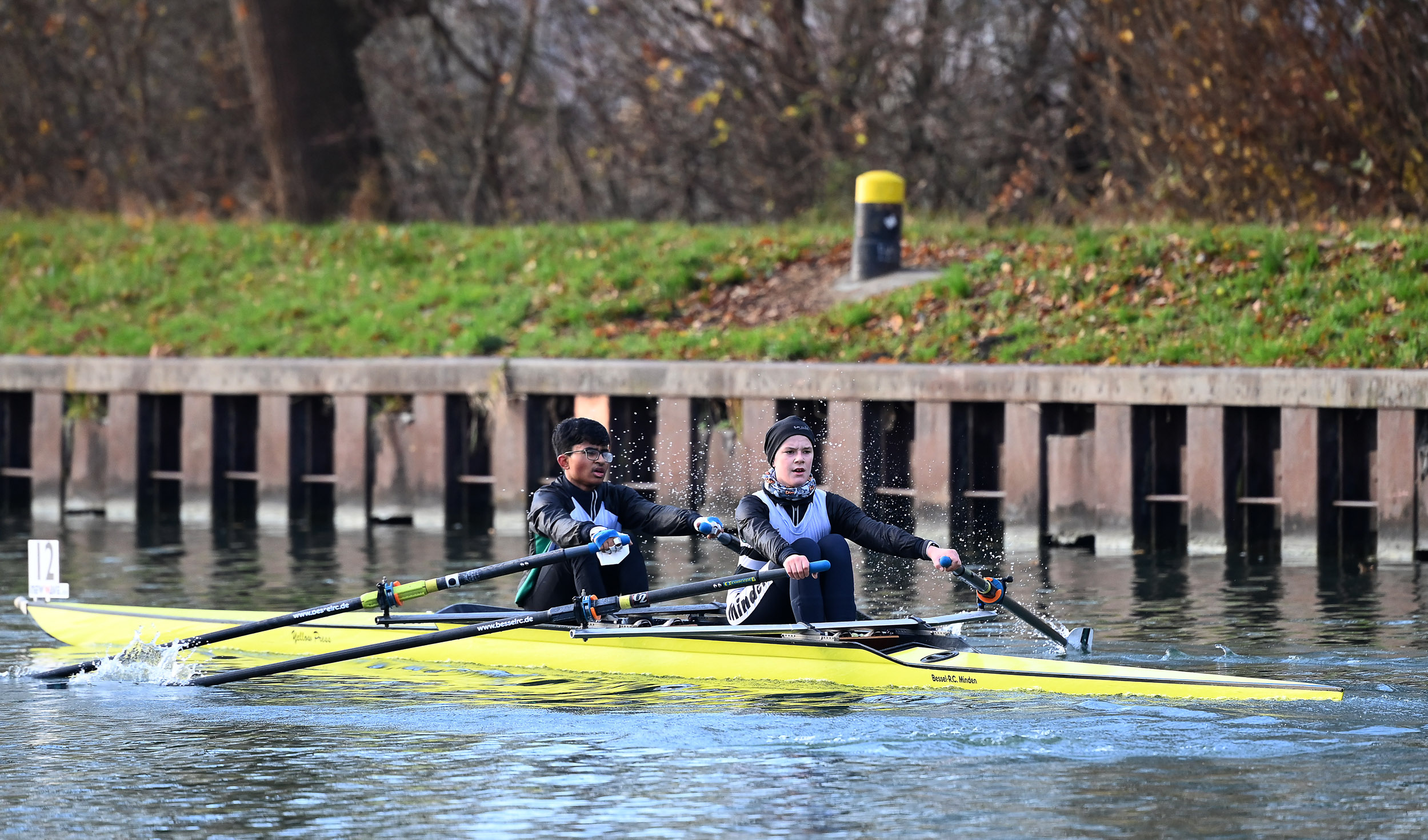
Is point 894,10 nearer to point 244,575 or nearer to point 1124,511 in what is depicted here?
point 1124,511

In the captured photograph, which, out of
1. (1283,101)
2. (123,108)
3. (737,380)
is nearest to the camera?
(737,380)

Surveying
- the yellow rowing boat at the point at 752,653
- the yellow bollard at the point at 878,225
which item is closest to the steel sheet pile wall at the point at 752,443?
the yellow bollard at the point at 878,225

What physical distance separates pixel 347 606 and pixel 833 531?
2.67 metres

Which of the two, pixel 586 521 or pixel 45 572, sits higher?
pixel 586 521

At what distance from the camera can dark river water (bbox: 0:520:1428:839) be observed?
7.05 metres

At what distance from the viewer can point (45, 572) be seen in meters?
11.2

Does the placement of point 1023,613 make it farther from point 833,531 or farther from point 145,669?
point 145,669

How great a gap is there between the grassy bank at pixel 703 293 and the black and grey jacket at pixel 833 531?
19.5ft

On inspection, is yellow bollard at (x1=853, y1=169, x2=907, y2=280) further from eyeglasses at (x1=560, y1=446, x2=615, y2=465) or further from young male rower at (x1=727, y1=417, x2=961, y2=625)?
young male rower at (x1=727, y1=417, x2=961, y2=625)

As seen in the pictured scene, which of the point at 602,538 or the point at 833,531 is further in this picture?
the point at 833,531

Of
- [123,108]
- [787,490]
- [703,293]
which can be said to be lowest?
[787,490]

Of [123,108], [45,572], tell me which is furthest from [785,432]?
[123,108]

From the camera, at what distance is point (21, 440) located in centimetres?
1958

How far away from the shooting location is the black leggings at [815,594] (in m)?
9.70
